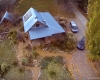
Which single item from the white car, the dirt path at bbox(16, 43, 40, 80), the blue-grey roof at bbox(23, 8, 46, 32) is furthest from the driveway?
the blue-grey roof at bbox(23, 8, 46, 32)

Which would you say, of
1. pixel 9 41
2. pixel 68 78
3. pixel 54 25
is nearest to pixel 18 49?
pixel 9 41

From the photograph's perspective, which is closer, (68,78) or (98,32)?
(98,32)

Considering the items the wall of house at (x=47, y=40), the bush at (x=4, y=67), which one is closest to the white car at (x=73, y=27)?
the wall of house at (x=47, y=40)

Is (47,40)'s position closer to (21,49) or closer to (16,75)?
(21,49)

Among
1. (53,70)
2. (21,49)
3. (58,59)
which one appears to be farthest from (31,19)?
(53,70)

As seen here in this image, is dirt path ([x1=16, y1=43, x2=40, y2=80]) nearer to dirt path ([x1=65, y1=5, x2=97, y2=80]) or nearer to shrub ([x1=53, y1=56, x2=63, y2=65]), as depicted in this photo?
shrub ([x1=53, y1=56, x2=63, y2=65])

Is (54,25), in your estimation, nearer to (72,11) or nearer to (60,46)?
(60,46)
